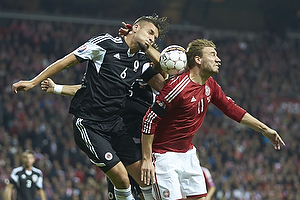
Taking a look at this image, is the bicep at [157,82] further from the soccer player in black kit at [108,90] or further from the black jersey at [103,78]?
the black jersey at [103,78]

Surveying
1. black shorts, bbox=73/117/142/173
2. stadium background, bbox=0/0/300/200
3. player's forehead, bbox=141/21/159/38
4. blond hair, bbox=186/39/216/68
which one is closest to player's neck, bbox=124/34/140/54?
player's forehead, bbox=141/21/159/38

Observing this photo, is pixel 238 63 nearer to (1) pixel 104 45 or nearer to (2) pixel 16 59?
(2) pixel 16 59

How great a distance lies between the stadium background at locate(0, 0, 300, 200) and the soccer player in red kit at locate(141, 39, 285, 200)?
845 centimetres

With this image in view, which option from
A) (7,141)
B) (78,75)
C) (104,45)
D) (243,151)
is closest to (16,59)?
(78,75)

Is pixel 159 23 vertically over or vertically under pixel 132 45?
over

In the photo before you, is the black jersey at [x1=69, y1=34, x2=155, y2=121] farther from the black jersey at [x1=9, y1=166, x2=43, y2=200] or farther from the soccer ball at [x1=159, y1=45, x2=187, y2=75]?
the black jersey at [x1=9, y1=166, x2=43, y2=200]

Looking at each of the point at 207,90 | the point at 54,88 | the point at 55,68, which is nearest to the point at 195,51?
the point at 207,90

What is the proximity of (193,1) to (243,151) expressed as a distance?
38.3ft

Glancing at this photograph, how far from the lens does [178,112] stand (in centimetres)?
488

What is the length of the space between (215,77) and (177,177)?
61.5 feet

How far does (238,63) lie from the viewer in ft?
83.8

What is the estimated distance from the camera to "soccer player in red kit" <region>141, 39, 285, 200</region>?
476cm

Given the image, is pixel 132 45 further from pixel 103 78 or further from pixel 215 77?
pixel 215 77

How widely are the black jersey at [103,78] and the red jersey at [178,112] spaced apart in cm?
45
